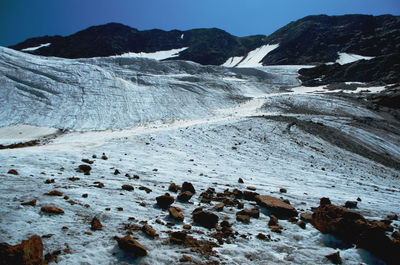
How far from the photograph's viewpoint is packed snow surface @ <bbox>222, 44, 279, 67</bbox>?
95650mm

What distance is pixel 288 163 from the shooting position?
42.5 ft

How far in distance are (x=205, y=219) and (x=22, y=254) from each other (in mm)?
3228

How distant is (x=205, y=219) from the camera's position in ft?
16.7

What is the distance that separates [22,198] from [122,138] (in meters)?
9.55

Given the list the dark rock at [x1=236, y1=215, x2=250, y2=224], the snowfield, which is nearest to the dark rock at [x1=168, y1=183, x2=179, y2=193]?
the snowfield

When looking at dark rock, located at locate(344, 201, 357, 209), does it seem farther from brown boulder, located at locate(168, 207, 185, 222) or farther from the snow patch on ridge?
the snow patch on ridge

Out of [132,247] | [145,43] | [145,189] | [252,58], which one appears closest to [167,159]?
[145,189]

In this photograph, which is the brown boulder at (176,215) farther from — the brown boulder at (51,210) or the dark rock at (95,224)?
the brown boulder at (51,210)

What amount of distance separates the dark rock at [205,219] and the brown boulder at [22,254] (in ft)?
9.50

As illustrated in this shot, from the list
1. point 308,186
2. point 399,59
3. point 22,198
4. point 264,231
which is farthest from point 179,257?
point 399,59

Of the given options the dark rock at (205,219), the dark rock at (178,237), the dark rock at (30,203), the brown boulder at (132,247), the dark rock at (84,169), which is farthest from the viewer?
the dark rock at (84,169)

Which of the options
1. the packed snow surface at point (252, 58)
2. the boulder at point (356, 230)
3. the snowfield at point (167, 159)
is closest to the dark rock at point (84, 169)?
the snowfield at point (167, 159)

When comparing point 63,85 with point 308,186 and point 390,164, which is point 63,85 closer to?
point 308,186

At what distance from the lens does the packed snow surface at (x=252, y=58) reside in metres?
95.7
